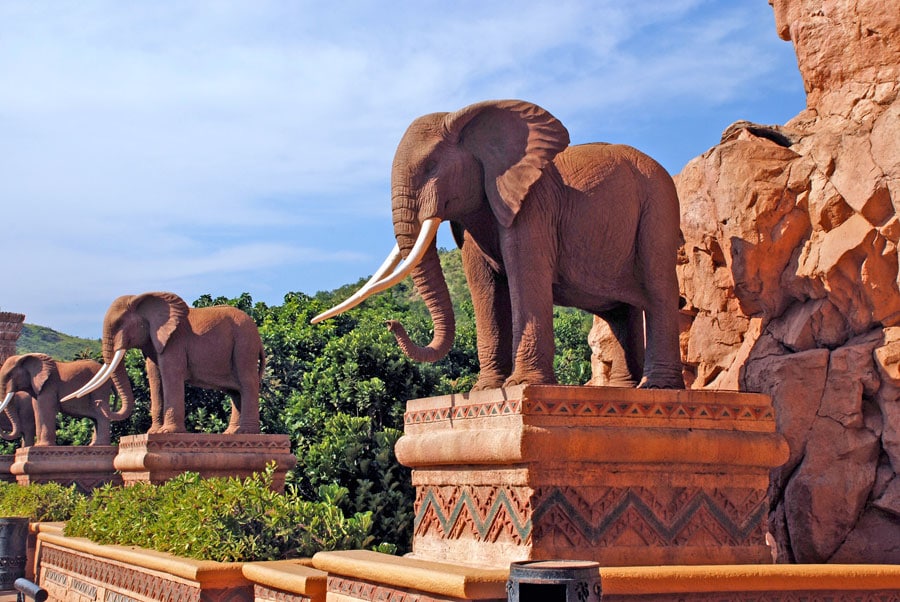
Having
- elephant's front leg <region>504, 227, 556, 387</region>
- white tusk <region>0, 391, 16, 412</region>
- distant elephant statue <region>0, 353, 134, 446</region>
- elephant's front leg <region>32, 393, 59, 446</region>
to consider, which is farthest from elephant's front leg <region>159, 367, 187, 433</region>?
elephant's front leg <region>504, 227, 556, 387</region>

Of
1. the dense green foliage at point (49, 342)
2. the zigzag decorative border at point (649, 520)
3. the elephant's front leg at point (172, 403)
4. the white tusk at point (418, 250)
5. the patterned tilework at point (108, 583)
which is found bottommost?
the patterned tilework at point (108, 583)

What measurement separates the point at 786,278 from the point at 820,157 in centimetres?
85

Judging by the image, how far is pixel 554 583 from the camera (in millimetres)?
4250

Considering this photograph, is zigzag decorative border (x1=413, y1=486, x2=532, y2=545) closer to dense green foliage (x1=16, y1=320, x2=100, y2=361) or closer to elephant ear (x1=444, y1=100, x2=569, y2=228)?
elephant ear (x1=444, y1=100, x2=569, y2=228)

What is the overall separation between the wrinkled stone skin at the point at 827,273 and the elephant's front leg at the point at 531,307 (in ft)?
5.84

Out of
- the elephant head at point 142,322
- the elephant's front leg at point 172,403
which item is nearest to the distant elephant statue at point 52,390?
the elephant head at point 142,322

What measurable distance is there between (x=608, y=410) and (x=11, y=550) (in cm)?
548

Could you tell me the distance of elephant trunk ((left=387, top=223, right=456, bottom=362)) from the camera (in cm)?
664

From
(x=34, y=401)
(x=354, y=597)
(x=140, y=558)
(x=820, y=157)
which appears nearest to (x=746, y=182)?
(x=820, y=157)

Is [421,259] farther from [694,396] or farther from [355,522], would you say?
[355,522]

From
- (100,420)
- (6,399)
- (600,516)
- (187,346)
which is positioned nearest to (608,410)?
(600,516)

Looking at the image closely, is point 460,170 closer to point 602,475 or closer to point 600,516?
point 602,475

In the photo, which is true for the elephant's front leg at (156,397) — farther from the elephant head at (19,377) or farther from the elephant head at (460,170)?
the elephant head at (460,170)

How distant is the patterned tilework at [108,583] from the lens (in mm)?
7828
